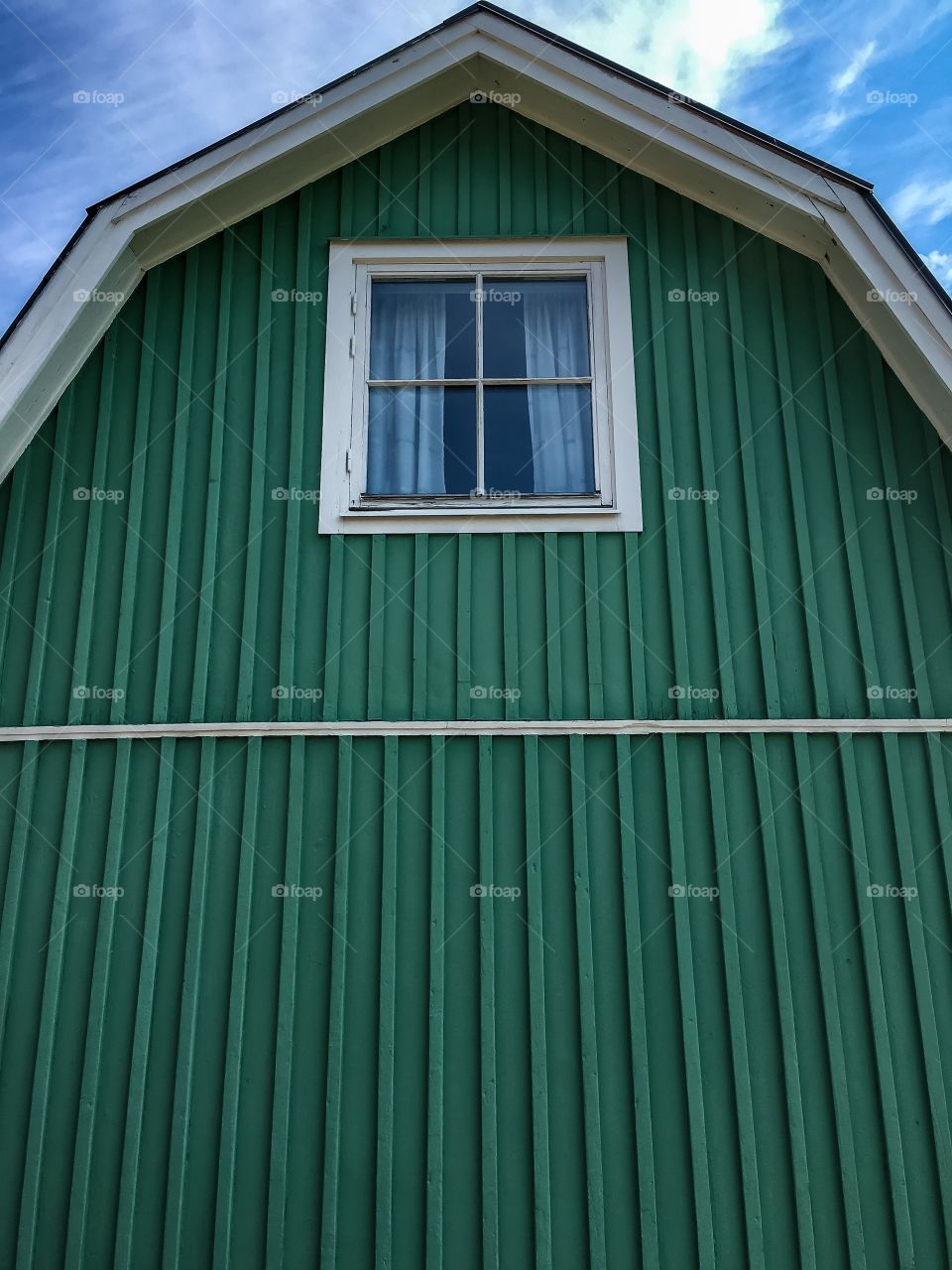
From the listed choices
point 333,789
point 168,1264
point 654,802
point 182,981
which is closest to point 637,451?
point 654,802

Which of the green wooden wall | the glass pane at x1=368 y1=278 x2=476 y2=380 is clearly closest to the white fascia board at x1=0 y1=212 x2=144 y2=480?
the green wooden wall

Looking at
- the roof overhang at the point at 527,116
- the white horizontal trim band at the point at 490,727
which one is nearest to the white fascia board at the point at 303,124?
the roof overhang at the point at 527,116

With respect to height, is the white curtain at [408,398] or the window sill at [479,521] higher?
the white curtain at [408,398]

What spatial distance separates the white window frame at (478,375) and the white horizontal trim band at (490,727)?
0.96m

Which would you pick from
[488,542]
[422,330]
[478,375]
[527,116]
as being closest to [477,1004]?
[488,542]

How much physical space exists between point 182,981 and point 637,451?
3241mm

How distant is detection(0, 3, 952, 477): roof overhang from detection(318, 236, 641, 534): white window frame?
553 millimetres

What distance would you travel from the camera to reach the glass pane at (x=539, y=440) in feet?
16.8

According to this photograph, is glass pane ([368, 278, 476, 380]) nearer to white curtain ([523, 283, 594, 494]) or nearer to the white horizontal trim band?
white curtain ([523, 283, 594, 494])

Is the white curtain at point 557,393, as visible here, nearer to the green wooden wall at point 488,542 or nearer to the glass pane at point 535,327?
the glass pane at point 535,327

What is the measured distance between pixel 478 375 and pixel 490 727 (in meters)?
1.95

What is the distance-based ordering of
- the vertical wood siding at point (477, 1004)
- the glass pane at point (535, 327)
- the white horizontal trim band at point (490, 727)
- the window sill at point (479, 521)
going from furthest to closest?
the glass pane at point (535, 327), the window sill at point (479, 521), the white horizontal trim band at point (490, 727), the vertical wood siding at point (477, 1004)

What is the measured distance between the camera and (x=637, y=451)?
504cm

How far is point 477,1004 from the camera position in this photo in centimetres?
428
